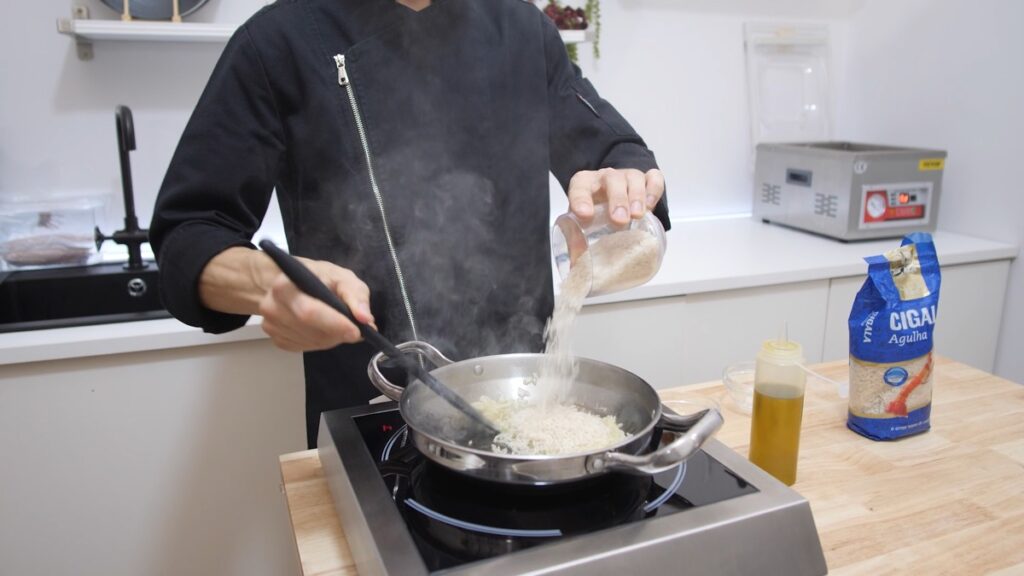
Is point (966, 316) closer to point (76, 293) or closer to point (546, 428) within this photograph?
point (546, 428)

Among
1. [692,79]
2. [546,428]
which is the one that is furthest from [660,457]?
[692,79]

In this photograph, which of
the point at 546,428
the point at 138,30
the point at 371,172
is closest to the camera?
the point at 546,428

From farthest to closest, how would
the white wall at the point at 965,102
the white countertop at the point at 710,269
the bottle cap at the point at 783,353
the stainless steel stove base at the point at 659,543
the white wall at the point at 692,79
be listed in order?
the white wall at the point at 692,79, the white wall at the point at 965,102, the white countertop at the point at 710,269, the bottle cap at the point at 783,353, the stainless steel stove base at the point at 659,543

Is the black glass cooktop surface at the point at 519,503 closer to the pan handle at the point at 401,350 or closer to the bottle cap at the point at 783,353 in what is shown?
the pan handle at the point at 401,350

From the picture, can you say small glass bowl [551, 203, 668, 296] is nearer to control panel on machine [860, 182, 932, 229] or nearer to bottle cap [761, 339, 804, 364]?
bottle cap [761, 339, 804, 364]

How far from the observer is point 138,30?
5.45 feet

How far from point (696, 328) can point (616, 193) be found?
1.10 m

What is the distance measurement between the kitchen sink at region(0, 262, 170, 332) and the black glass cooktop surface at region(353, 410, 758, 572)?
119 cm

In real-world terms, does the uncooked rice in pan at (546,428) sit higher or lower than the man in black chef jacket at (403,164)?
lower

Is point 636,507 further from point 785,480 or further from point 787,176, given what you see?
point 787,176

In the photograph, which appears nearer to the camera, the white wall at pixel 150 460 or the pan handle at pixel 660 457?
the pan handle at pixel 660 457

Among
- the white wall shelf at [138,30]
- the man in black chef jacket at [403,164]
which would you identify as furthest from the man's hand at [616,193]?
the white wall shelf at [138,30]

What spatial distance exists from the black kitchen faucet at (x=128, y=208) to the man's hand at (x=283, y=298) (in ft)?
3.08

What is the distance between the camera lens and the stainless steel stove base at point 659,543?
2.02 ft
